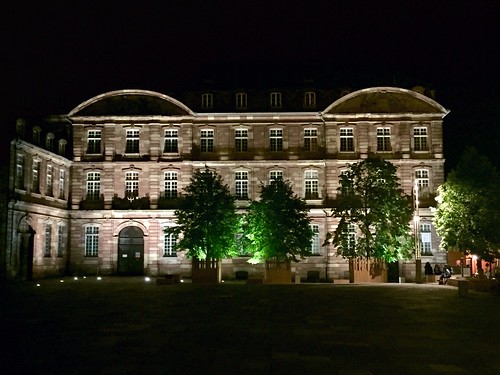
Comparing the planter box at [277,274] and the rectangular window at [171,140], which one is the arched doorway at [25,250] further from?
the planter box at [277,274]

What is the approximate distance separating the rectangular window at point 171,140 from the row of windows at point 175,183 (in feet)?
6.65

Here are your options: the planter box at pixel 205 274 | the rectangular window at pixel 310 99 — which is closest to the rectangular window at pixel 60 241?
the planter box at pixel 205 274

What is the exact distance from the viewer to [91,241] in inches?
1880

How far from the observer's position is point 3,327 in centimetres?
1405

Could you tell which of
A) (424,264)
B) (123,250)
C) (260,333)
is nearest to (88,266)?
(123,250)

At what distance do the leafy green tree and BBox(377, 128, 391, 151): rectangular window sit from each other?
10.8m

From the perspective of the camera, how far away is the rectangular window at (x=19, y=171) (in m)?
40.1

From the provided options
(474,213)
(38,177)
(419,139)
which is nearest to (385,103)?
(419,139)

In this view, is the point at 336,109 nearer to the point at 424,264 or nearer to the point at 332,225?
the point at 332,225

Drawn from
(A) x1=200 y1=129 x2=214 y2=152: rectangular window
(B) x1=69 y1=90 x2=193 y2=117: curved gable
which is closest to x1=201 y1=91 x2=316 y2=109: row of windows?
(B) x1=69 y1=90 x2=193 y2=117: curved gable

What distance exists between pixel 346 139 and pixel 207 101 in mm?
12104

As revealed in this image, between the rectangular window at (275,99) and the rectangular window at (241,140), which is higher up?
the rectangular window at (275,99)

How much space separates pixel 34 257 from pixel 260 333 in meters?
32.8

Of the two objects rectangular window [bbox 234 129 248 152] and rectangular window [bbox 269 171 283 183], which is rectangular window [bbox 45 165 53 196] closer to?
rectangular window [bbox 234 129 248 152]
